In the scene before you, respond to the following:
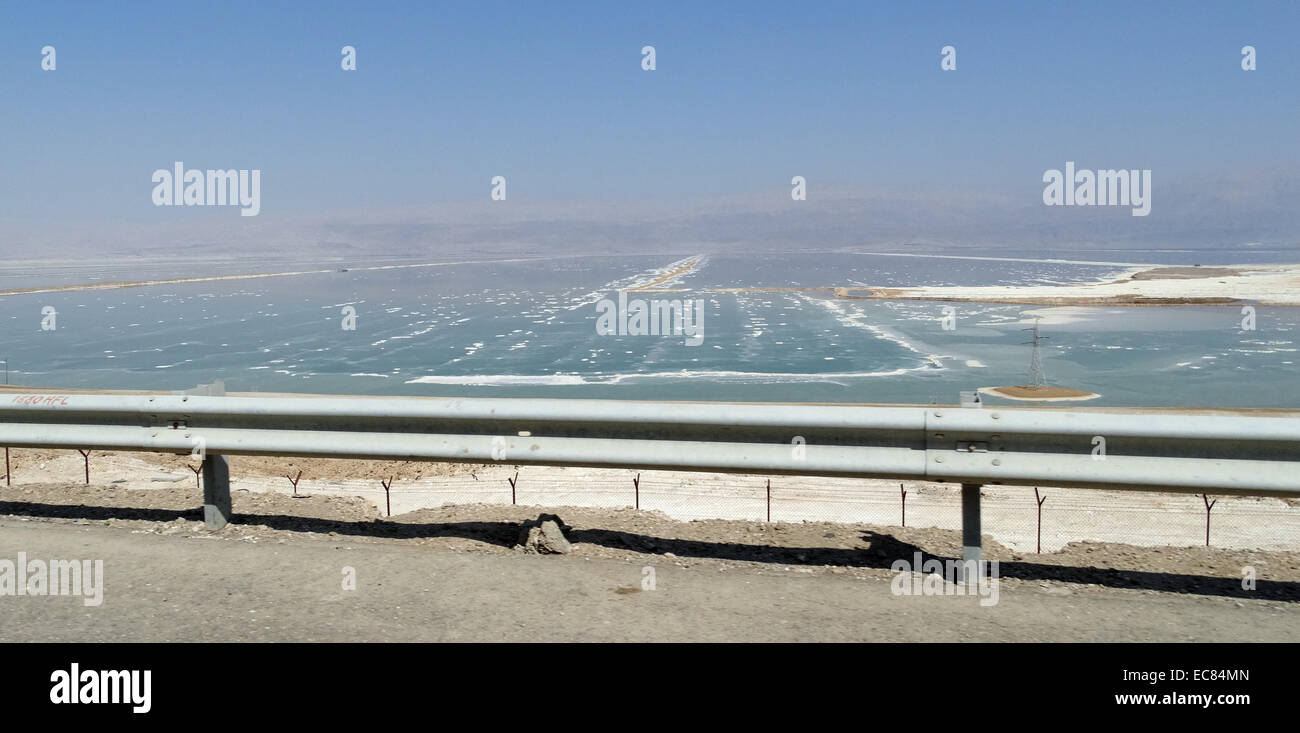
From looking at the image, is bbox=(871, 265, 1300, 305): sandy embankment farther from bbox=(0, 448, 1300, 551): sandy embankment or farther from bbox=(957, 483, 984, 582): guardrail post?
bbox=(957, 483, 984, 582): guardrail post

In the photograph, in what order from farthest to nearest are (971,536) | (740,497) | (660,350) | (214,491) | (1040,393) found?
(660,350) → (1040,393) → (740,497) → (214,491) → (971,536)

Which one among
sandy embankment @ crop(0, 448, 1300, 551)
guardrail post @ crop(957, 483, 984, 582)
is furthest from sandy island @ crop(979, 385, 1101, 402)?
guardrail post @ crop(957, 483, 984, 582)

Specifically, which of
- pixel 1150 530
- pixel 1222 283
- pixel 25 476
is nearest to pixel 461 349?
pixel 25 476

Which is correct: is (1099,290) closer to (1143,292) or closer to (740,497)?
(1143,292)

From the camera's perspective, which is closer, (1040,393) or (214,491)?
(214,491)
